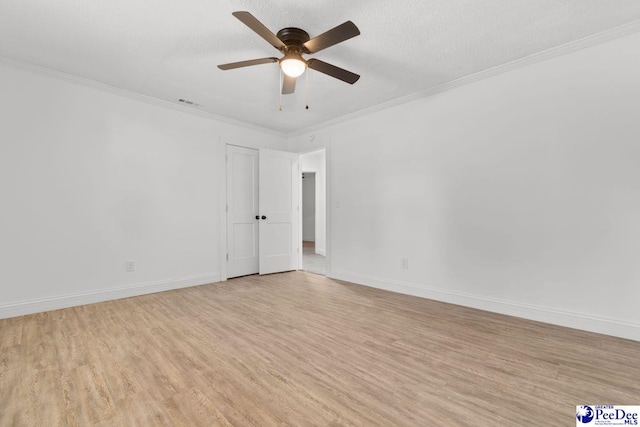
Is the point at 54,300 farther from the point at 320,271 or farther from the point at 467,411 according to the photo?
the point at 467,411

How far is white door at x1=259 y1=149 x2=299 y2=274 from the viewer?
498 cm

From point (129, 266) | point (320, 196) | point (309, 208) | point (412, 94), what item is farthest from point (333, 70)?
point (309, 208)

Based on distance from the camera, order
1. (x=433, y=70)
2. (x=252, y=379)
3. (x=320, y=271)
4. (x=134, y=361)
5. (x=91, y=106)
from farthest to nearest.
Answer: (x=320, y=271), (x=91, y=106), (x=433, y=70), (x=134, y=361), (x=252, y=379)

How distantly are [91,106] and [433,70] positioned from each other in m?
4.07

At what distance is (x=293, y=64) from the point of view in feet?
7.65

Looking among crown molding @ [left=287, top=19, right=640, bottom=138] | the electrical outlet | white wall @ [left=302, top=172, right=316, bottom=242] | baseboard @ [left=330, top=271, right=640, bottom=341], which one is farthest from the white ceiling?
white wall @ [left=302, top=172, right=316, bottom=242]

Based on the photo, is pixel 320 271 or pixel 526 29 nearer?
pixel 526 29

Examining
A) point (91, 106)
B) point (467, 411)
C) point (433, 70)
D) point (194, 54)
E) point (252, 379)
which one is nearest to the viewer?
point (467, 411)

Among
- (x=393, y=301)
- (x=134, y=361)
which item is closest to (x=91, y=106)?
(x=134, y=361)

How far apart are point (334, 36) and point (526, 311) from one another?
10.4 feet

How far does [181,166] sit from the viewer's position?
13.6 ft
